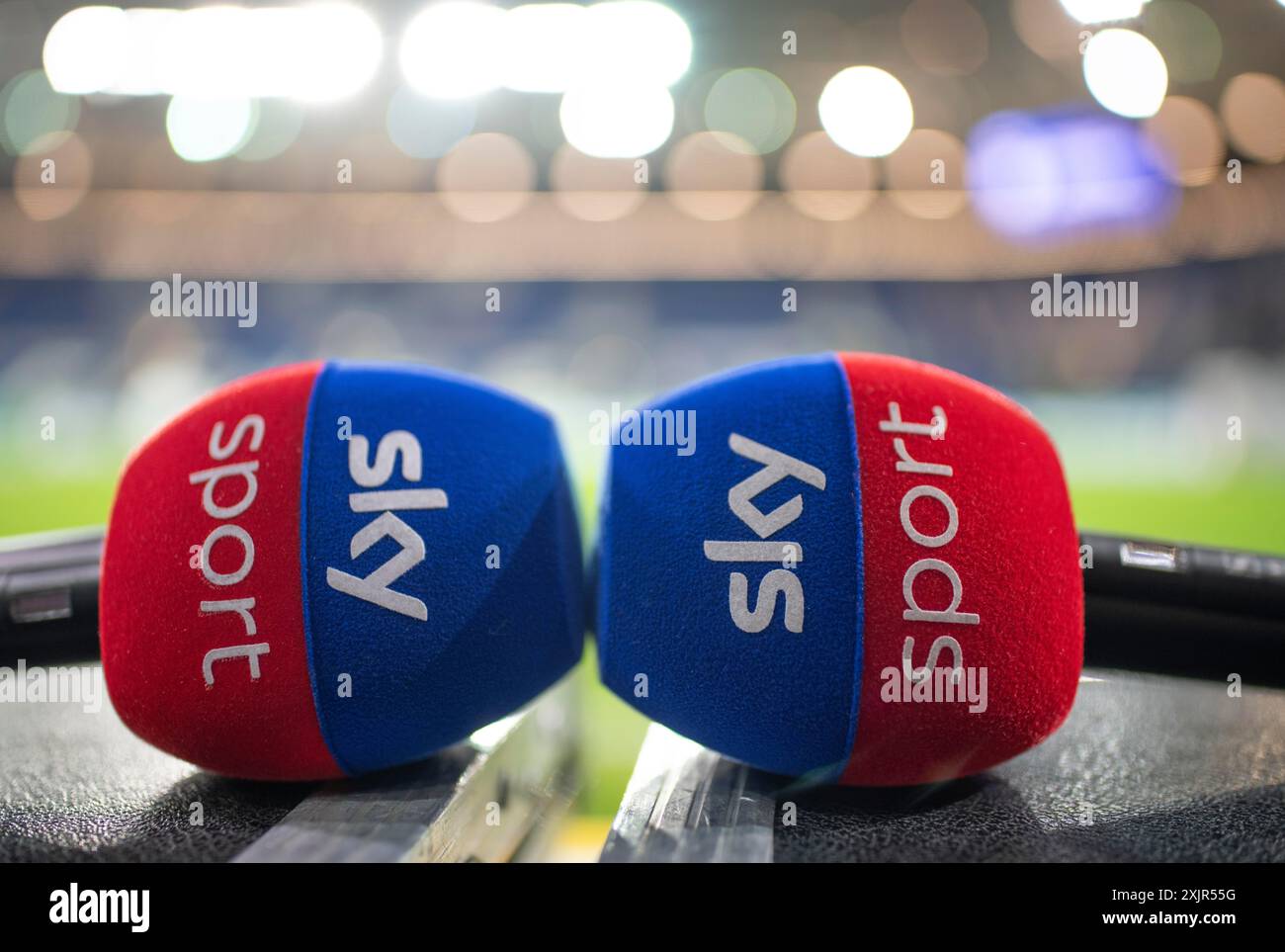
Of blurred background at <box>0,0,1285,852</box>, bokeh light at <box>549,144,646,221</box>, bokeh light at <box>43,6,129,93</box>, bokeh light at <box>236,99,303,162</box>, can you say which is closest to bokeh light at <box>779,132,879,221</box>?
blurred background at <box>0,0,1285,852</box>

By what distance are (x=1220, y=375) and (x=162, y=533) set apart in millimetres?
5877

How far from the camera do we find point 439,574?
20.4 inches

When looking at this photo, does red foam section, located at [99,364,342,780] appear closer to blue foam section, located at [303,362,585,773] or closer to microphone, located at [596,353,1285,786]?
blue foam section, located at [303,362,585,773]

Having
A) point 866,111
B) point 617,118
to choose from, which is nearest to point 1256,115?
point 866,111

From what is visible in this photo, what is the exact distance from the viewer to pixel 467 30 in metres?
3.74

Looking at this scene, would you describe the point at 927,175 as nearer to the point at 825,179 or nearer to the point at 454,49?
the point at 825,179

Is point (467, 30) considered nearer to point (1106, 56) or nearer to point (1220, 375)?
point (1106, 56)

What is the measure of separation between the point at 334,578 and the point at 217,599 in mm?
73

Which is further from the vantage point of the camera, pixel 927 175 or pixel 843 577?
pixel 927 175

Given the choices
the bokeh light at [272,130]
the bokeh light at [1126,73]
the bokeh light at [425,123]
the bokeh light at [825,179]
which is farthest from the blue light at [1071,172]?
the bokeh light at [272,130]

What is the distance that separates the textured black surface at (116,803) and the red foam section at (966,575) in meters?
0.38

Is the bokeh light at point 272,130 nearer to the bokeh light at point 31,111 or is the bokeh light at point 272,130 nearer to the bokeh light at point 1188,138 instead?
the bokeh light at point 31,111

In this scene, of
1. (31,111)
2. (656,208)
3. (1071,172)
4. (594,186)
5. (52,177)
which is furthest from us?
(656,208)

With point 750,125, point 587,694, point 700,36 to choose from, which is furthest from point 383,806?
point 750,125
